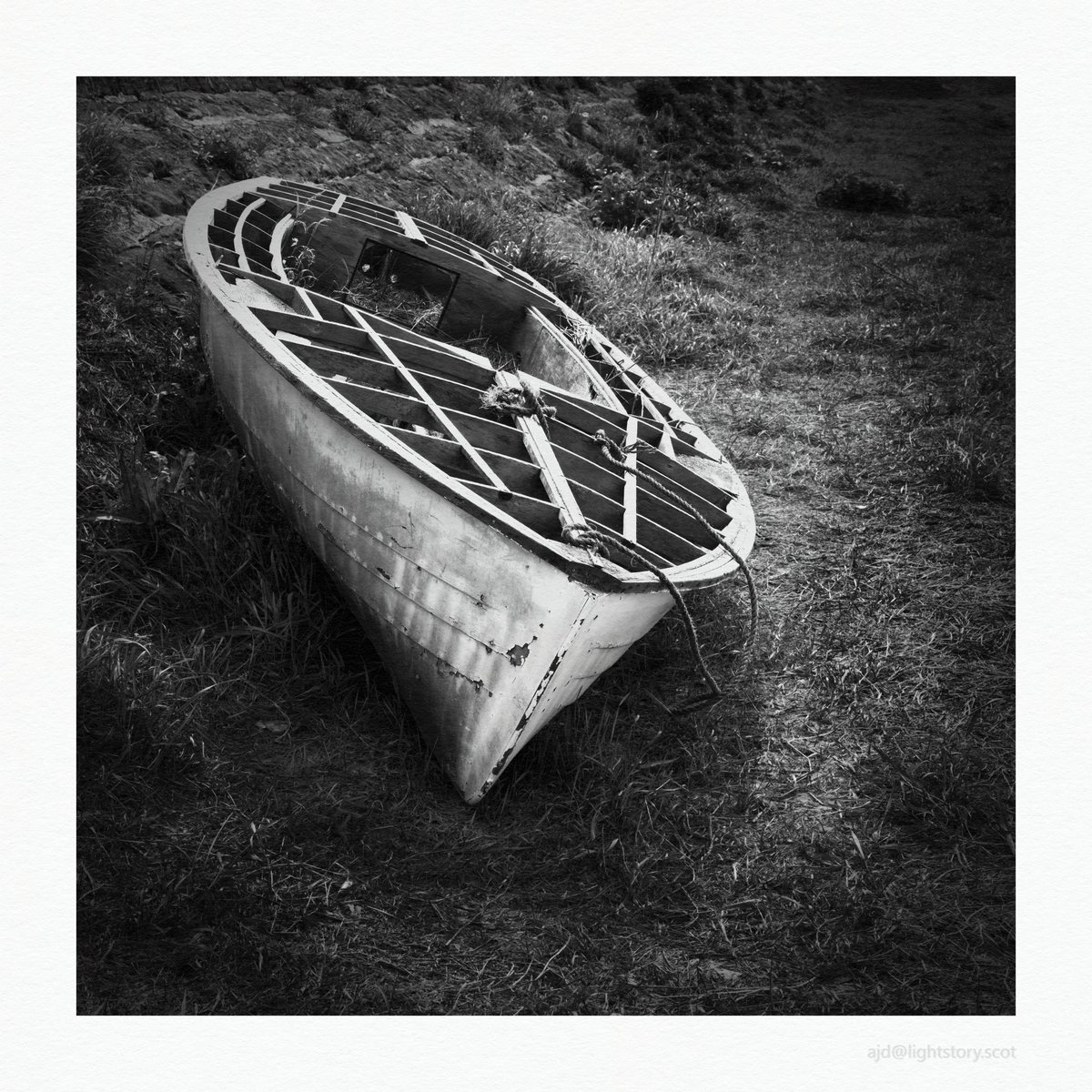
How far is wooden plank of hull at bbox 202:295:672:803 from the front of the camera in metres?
2.67

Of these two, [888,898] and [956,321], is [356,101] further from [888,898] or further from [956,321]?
[888,898]

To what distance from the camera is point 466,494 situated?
8.81 ft

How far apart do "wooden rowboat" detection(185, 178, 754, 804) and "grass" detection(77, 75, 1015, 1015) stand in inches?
12.2

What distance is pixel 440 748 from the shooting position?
124 inches

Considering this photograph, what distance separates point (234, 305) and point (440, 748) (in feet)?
6.90

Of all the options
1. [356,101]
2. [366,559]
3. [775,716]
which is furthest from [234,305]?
[356,101]

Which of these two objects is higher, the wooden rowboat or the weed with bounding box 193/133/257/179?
the weed with bounding box 193/133/257/179

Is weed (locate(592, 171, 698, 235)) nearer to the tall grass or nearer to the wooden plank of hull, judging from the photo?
the tall grass

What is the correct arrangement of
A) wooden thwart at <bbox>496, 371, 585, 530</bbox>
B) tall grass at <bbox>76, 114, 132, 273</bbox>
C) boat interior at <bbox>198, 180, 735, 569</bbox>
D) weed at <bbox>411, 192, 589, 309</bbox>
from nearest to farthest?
wooden thwart at <bbox>496, 371, 585, 530</bbox> → boat interior at <bbox>198, 180, 735, 569</bbox> → tall grass at <bbox>76, 114, 132, 273</bbox> → weed at <bbox>411, 192, 589, 309</bbox>

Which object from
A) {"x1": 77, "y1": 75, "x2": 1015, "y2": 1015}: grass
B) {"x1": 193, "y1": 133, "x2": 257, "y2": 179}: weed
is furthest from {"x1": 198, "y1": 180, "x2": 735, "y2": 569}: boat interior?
{"x1": 193, "y1": 133, "x2": 257, "y2": 179}: weed

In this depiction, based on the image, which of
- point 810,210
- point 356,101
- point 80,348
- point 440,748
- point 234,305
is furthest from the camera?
point 810,210

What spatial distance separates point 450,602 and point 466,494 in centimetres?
39

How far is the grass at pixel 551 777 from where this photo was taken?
2635 millimetres

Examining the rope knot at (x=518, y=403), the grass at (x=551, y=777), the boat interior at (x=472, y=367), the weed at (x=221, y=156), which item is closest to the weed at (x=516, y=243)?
the boat interior at (x=472, y=367)
